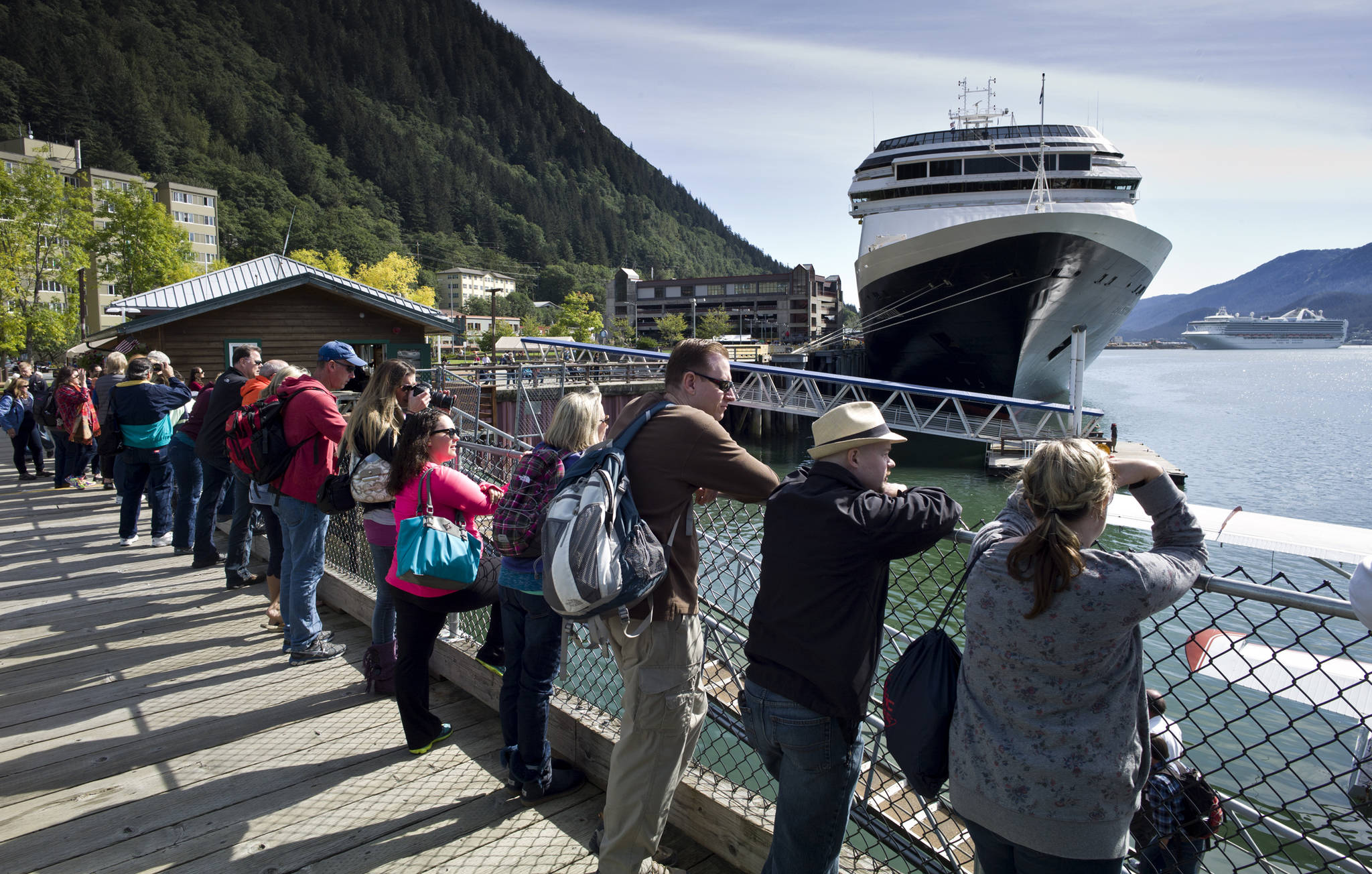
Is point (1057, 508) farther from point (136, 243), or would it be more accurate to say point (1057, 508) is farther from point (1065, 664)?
point (136, 243)

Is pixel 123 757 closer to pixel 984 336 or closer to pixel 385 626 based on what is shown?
pixel 385 626

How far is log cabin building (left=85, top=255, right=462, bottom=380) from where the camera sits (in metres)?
15.4

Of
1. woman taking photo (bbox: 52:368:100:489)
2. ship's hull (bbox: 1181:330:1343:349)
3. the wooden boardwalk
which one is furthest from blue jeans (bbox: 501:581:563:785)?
ship's hull (bbox: 1181:330:1343:349)

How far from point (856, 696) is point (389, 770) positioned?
231 centimetres

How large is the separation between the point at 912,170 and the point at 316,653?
35089 millimetres

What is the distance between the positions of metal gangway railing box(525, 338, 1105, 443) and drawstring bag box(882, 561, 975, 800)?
13.2m

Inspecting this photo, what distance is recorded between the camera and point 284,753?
356cm

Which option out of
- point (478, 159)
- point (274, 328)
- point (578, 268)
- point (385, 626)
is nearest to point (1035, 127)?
point (274, 328)

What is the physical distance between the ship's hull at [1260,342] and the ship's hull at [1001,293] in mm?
178895

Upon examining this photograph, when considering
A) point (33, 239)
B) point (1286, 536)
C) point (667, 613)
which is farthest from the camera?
point (33, 239)

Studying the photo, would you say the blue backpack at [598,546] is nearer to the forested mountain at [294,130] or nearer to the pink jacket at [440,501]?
the pink jacket at [440,501]

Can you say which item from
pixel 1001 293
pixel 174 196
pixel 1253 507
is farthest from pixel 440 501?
pixel 174 196

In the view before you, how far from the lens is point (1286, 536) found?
2.71 m

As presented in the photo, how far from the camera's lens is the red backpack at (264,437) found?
4297mm
